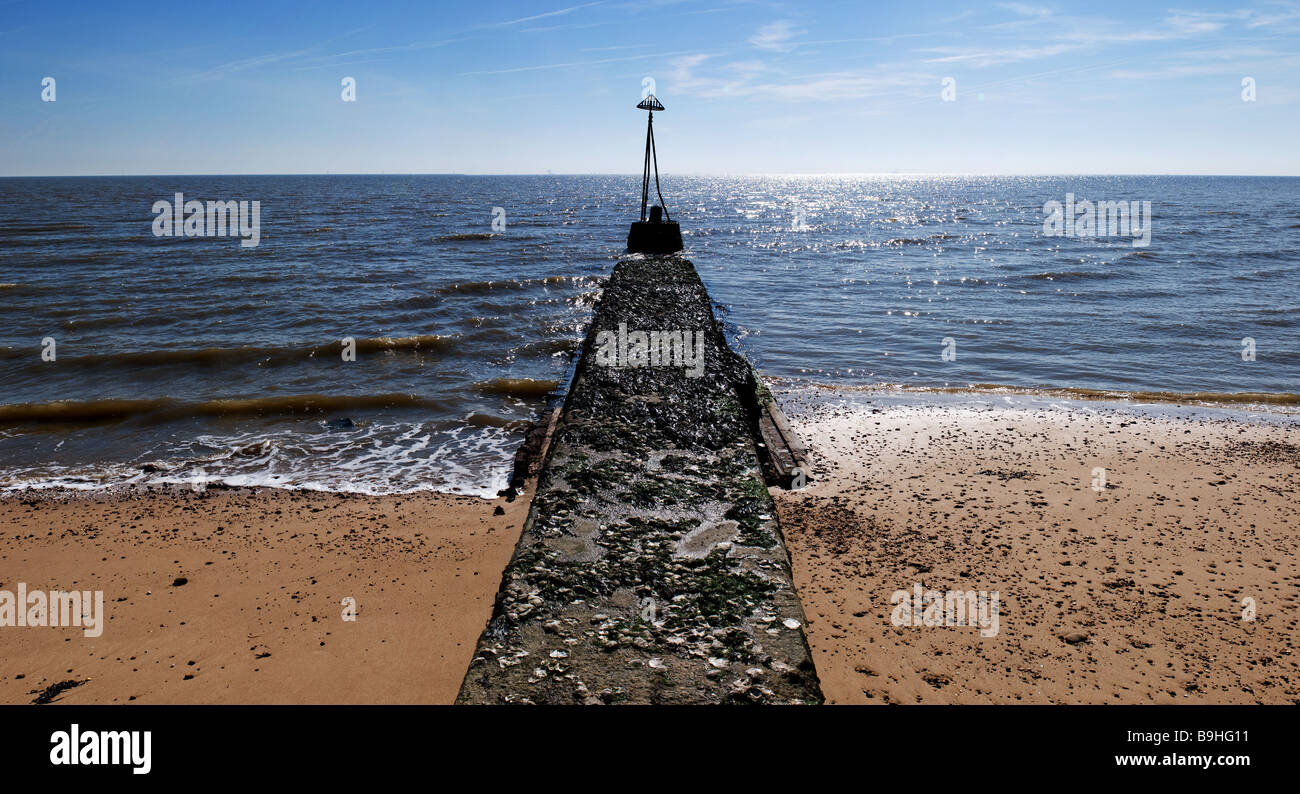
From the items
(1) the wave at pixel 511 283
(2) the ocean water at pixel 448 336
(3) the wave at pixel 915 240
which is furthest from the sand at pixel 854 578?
(3) the wave at pixel 915 240

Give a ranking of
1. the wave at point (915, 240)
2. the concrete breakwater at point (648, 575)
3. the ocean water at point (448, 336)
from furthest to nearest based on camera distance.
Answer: the wave at point (915, 240), the ocean water at point (448, 336), the concrete breakwater at point (648, 575)

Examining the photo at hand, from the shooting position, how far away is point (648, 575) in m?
4.96

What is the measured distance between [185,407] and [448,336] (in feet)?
21.8

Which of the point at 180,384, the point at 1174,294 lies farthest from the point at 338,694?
the point at 1174,294

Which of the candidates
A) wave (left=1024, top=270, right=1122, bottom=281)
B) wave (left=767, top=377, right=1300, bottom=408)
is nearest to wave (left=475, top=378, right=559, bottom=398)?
wave (left=767, top=377, right=1300, bottom=408)

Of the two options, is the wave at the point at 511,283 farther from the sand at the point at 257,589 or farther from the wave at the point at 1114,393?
the sand at the point at 257,589

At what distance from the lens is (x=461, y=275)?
93.7 ft

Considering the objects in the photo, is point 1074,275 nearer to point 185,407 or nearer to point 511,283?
point 511,283

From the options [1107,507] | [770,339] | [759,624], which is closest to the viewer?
[759,624]

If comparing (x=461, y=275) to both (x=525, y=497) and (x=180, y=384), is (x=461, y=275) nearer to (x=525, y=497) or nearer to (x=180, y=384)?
(x=180, y=384)

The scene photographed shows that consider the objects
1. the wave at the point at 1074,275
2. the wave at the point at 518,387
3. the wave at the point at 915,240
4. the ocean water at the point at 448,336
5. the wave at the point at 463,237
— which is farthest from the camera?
the wave at the point at 915,240

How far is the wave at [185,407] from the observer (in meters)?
12.2

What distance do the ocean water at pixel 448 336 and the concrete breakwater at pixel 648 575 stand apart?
3.47 meters
